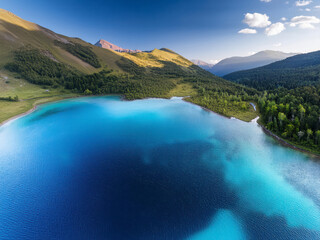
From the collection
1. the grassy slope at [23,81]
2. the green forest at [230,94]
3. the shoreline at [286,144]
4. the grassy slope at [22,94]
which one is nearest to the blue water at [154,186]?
the shoreline at [286,144]

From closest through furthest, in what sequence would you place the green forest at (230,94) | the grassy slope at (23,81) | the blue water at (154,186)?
the blue water at (154,186), the green forest at (230,94), the grassy slope at (23,81)

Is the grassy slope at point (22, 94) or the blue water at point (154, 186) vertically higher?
the grassy slope at point (22, 94)

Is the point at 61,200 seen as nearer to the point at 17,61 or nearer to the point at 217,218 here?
the point at 217,218

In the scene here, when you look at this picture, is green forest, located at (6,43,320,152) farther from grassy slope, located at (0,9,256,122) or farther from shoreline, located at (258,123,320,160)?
grassy slope, located at (0,9,256,122)

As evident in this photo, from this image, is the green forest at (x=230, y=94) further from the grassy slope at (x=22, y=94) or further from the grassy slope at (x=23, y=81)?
the grassy slope at (x=22, y=94)

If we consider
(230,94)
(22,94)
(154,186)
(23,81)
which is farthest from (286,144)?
(23,81)

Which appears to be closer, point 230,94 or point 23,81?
point 230,94

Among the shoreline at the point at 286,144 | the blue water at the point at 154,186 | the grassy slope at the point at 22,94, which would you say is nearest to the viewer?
the blue water at the point at 154,186

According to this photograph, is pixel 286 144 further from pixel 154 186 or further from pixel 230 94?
pixel 230 94

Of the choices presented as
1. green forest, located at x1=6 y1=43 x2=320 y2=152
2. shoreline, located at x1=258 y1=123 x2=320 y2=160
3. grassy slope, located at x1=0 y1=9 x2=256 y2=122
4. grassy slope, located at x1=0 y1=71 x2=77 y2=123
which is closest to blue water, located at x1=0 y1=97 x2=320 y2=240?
shoreline, located at x1=258 y1=123 x2=320 y2=160
